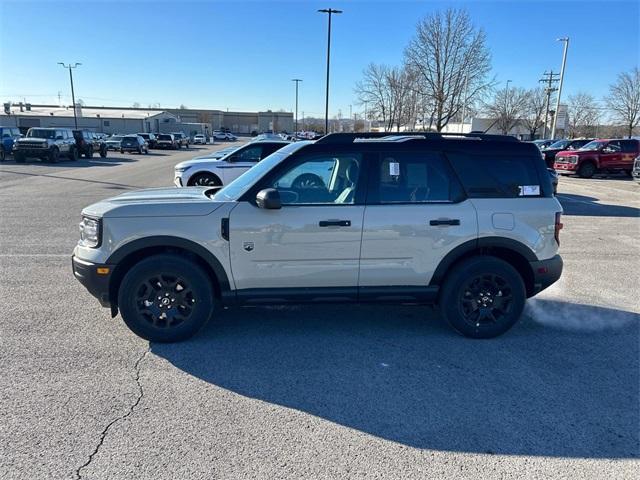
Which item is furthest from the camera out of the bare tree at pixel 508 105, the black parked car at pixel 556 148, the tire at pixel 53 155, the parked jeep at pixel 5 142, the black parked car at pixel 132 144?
the bare tree at pixel 508 105

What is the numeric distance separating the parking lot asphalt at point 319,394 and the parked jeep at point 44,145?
23.7m

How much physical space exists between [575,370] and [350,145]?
2.70 m

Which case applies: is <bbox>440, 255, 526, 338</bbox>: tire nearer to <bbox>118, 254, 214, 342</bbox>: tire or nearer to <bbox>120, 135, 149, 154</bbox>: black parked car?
<bbox>118, 254, 214, 342</bbox>: tire

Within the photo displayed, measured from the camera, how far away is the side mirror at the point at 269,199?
371 centimetres

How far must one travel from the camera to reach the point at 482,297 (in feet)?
13.9

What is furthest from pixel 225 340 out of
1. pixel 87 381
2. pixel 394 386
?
pixel 394 386

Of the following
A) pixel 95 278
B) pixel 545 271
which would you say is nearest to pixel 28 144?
pixel 95 278

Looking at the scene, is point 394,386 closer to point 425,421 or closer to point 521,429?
point 425,421

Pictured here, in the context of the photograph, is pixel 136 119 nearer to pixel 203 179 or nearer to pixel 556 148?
pixel 556 148

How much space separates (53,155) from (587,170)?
28519 mm

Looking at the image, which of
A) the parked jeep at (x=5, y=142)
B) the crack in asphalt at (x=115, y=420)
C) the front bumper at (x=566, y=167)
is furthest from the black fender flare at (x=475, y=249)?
the parked jeep at (x=5, y=142)

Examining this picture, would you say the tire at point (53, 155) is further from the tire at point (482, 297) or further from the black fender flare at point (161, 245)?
the tire at point (482, 297)

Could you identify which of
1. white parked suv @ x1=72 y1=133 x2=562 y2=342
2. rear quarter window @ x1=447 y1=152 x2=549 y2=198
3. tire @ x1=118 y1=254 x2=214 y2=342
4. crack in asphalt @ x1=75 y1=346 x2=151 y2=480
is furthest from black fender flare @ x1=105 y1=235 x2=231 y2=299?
rear quarter window @ x1=447 y1=152 x2=549 y2=198

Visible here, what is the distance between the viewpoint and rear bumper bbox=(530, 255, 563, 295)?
13.9ft
